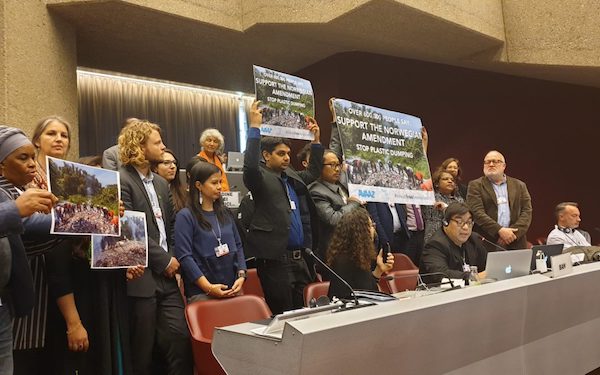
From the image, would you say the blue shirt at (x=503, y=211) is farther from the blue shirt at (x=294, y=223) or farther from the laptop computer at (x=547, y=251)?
the blue shirt at (x=294, y=223)

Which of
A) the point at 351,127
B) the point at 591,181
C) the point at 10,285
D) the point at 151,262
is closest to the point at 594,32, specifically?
the point at 591,181

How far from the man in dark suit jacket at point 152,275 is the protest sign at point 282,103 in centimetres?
64

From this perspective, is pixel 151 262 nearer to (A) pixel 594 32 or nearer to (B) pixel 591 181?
(A) pixel 594 32

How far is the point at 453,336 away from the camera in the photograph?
2230 mm

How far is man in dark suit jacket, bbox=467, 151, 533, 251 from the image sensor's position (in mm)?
4438

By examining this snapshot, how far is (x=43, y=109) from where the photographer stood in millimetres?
4039

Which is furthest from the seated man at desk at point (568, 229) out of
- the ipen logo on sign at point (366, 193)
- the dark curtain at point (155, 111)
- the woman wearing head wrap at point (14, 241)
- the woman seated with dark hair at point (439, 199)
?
the dark curtain at point (155, 111)

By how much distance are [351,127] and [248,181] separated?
636 millimetres

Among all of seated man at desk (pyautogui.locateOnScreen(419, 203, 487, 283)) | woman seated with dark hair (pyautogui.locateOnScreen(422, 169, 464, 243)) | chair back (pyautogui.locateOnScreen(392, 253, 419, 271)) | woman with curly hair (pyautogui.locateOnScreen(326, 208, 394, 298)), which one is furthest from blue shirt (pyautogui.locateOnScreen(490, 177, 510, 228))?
woman with curly hair (pyautogui.locateOnScreen(326, 208, 394, 298))

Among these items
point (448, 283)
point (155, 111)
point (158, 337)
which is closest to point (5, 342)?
point (158, 337)

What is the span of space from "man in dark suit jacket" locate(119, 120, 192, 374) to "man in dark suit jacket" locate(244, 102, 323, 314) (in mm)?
508

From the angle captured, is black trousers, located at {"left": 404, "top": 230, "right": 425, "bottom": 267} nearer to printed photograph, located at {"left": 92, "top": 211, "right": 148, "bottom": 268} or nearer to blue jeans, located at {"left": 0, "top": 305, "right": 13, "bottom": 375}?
printed photograph, located at {"left": 92, "top": 211, "right": 148, "bottom": 268}

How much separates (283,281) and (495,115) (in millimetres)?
4506

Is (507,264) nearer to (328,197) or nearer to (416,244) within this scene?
(328,197)
